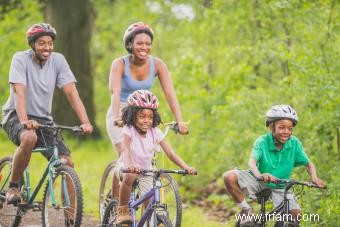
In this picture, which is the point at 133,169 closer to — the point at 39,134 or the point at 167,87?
the point at 167,87

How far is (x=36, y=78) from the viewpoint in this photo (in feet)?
23.5

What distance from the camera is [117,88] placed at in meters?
7.03

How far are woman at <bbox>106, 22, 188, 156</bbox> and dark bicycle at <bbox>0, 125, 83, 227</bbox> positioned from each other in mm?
488

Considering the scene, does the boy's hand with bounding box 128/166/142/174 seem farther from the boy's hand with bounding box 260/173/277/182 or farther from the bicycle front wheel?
the bicycle front wheel

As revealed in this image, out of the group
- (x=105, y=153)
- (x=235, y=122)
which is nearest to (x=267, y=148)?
(x=235, y=122)

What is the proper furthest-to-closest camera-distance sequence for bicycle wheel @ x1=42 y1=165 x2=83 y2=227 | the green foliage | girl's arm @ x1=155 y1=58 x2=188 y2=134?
the green foliage, girl's arm @ x1=155 y1=58 x2=188 y2=134, bicycle wheel @ x1=42 y1=165 x2=83 y2=227

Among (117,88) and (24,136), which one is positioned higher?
(117,88)

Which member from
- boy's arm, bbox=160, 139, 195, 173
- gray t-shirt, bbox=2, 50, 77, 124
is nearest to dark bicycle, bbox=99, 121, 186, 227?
boy's arm, bbox=160, 139, 195, 173

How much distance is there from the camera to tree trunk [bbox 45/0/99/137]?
48.9 feet

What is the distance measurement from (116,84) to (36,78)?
87 cm

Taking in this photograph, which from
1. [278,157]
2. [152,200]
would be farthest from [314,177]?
[152,200]

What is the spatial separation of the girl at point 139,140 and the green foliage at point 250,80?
7.26ft

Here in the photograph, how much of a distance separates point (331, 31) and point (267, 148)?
3.75 m

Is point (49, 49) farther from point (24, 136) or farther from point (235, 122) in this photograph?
point (235, 122)
